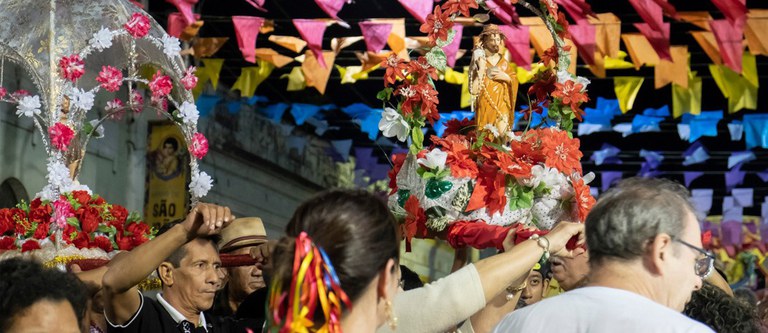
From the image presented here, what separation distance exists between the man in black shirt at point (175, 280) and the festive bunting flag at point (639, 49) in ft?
25.8

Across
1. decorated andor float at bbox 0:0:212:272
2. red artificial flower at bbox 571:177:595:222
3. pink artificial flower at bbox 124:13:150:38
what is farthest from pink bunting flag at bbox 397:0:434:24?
red artificial flower at bbox 571:177:595:222

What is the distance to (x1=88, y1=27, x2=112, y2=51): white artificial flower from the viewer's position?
292 inches

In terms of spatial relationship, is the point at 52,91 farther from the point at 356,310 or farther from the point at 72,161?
the point at 356,310

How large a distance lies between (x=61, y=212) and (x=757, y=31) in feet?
24.3

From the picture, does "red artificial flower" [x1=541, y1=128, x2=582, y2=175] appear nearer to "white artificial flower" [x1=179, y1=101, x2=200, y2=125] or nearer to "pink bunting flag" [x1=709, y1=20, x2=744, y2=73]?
"white artificial flower" [x1=179, y1=101, x2=200, y2=125]

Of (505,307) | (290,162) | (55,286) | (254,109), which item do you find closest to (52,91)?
(505,307)

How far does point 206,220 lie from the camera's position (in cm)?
386

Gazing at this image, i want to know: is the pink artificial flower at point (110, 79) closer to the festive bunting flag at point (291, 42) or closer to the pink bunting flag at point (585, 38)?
the festive bunting flag at point (291, 42)

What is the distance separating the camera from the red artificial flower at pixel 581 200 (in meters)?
4.72

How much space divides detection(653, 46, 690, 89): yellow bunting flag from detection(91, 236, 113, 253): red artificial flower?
7649 mm

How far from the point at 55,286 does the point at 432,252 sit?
856 inches

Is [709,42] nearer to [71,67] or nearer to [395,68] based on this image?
[71,67]

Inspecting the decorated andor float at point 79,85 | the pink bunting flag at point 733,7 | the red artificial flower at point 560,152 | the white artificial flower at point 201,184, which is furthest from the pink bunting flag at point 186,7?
the red artificial flower at point 560,152

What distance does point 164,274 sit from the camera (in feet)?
16.0
